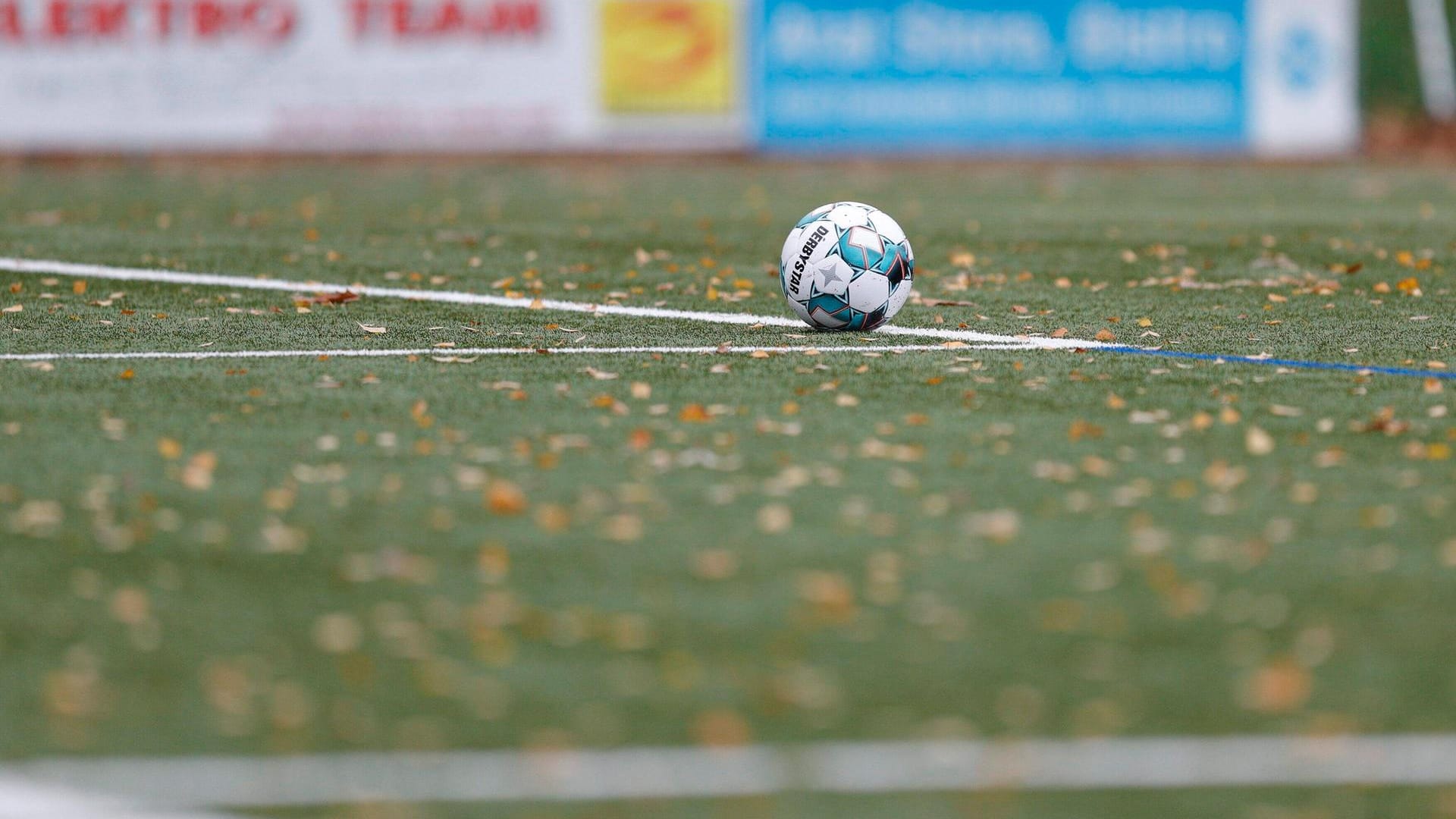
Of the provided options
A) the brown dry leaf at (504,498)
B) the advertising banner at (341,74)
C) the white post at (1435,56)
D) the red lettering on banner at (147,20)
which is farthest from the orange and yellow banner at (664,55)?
the brown dry leaf at (504,498)

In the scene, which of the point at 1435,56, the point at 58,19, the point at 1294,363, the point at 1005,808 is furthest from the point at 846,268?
the point at 1435,56

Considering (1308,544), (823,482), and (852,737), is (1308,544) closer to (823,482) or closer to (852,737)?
(823,482)

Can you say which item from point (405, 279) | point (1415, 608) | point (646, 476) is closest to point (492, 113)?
point (405, 279)

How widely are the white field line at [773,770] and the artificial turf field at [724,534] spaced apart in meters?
0.07

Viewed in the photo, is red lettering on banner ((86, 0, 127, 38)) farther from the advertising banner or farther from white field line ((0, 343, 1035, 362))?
white field line ((0, 343, 1035, 362))

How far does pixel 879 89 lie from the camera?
1075 inches

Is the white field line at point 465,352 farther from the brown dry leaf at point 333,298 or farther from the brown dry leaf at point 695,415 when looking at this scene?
the brown dry leaf at point 333,298

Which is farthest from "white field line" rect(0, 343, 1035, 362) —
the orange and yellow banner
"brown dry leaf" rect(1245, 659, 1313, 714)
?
the orange and yellow banner

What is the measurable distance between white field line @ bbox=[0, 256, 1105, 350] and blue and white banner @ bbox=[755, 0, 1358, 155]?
13064mm

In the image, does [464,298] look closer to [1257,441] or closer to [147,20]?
[1257,441]

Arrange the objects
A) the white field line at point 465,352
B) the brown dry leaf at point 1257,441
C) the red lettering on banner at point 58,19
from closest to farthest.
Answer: the brown dry leaf at point 1257,441
the white field line at point 465,352
the red lettering on banner at point 58,19

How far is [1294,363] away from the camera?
10250mm

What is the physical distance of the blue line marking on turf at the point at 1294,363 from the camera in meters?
9.91

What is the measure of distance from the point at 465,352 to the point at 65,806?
657 cm
